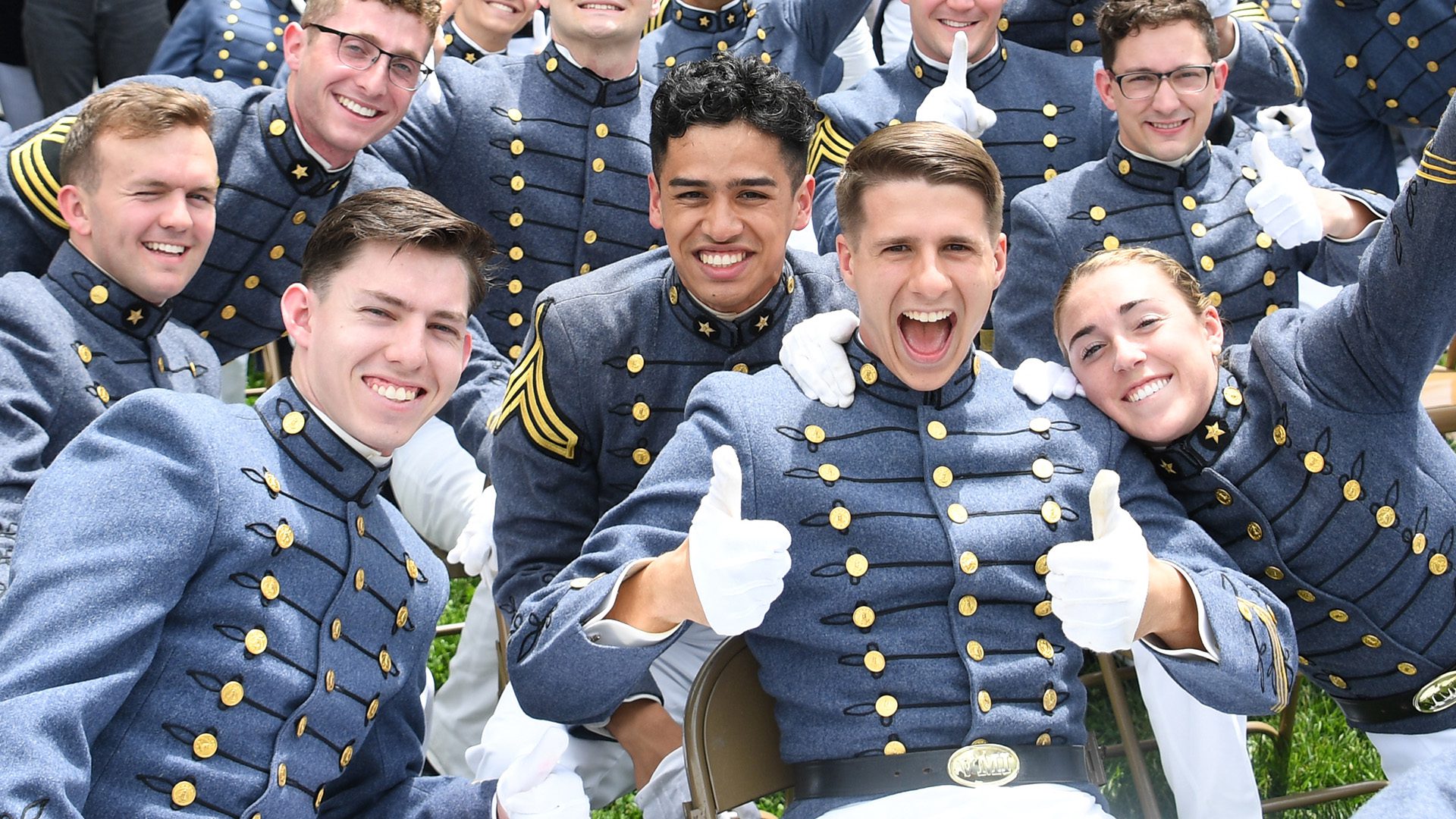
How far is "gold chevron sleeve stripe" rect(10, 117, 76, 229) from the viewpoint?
11.9 feet

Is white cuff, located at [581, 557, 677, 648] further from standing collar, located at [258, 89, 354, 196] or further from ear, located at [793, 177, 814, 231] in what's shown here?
standing collar, located at [258, 89, 354, 196]

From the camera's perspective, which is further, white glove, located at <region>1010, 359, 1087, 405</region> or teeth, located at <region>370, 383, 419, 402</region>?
white glove, located at <region>1010, 359, 1087, 405</region>

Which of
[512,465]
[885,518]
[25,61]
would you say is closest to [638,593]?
[885,518]

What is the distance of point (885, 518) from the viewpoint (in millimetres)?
2658

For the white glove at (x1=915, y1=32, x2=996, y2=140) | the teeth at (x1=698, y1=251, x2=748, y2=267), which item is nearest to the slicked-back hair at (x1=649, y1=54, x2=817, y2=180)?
the teeth at (x1=698, y1=251, x2=748, y2=267)

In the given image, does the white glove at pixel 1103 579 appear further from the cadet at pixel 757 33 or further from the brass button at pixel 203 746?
the cadet at pixel 757 33

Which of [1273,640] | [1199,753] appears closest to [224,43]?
[1199,753]

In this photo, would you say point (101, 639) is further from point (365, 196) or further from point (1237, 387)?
point (1237, 387)

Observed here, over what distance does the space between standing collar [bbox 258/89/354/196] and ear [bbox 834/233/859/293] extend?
183 centimetres

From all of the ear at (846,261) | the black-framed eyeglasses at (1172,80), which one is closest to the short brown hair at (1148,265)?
the ear at (846,261)

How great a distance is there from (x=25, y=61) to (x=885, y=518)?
4.90 m

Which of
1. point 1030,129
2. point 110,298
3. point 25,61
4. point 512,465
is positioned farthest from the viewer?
point 25,61

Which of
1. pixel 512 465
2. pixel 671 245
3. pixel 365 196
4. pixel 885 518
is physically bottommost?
pixel 512 465

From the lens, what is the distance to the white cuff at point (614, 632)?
249 cm
